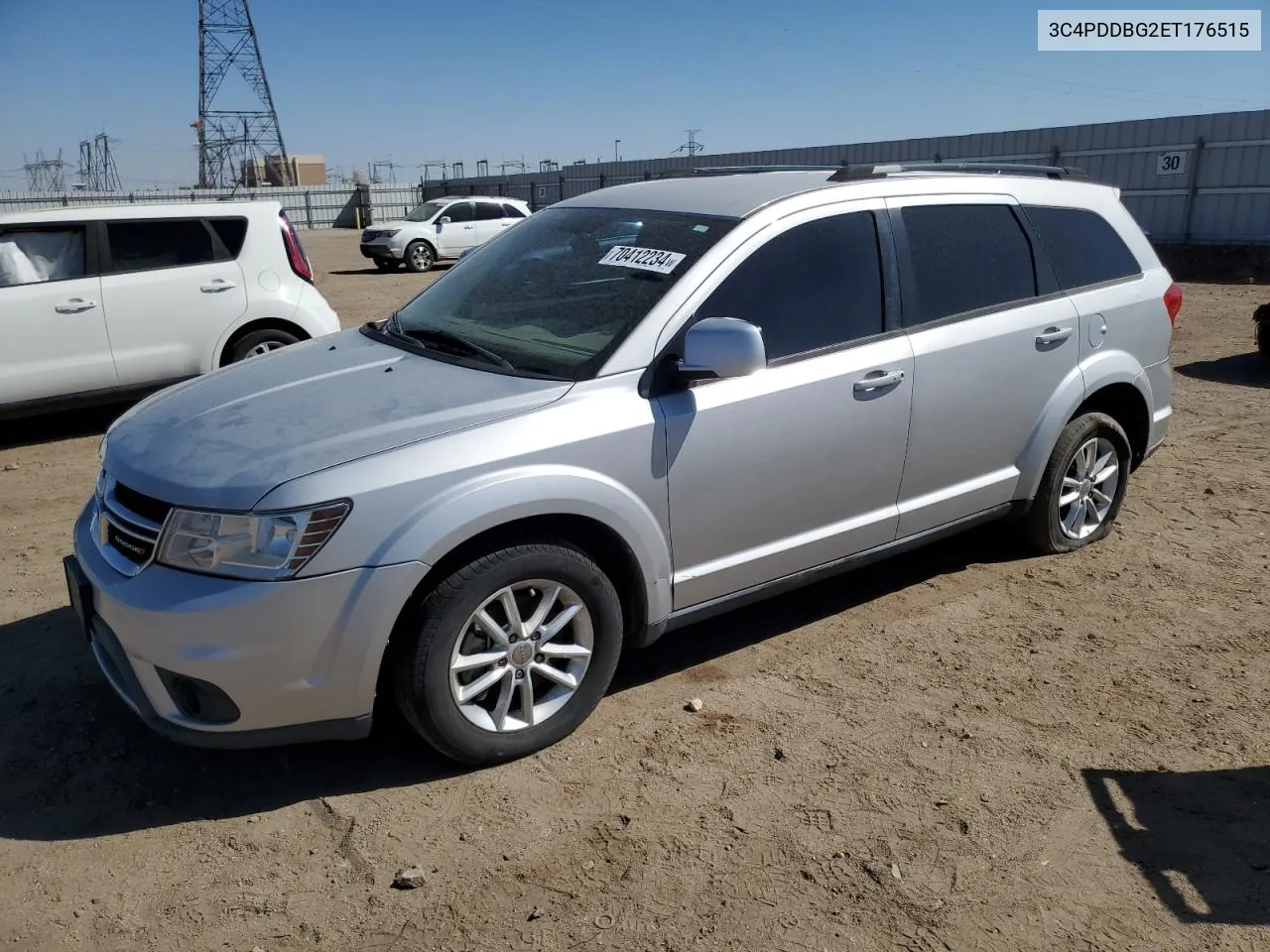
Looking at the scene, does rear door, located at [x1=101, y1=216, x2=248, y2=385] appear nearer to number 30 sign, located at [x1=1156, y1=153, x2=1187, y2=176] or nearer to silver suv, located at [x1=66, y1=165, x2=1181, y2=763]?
silver suv, located at [x1=66, y1=165, x2=1181, y2=763]

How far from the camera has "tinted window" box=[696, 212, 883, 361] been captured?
3.74 m

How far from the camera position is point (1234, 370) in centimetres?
971

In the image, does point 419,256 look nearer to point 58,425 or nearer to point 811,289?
point 58,425

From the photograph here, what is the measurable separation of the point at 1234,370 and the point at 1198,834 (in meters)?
8.01

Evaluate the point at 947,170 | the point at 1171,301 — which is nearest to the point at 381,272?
the point at 947,170

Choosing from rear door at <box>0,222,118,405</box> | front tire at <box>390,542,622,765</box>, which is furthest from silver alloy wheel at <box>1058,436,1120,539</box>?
rear door at <box>0,222,118,405</box>

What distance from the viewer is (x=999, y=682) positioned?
12.9ft

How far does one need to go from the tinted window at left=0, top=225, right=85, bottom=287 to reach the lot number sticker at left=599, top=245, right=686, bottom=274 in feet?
17.4

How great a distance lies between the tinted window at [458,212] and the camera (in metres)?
23.6

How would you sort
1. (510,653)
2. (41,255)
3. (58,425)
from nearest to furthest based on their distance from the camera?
1. (510,653)
2. (41,255)
3. (58,425)

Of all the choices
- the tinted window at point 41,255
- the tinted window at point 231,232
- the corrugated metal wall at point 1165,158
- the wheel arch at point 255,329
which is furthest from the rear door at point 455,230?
the tinted window at point 41,255

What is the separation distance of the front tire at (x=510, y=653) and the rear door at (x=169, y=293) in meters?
5.50

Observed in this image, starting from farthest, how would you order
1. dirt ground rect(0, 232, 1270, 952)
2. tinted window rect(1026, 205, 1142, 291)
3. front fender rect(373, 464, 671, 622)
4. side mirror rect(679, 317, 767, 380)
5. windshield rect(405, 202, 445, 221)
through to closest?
windshield rect(405, 202, 445, 221) → tinted window rect(1026, 205, 1142, 291) → side mirror rect(679, 317, 767, 380) → front fender rect(373, 464, 671, 622) → dirt ground rect(0, 232, 1270, 952)

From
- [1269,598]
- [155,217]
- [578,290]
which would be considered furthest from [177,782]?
Result: [155,217]
